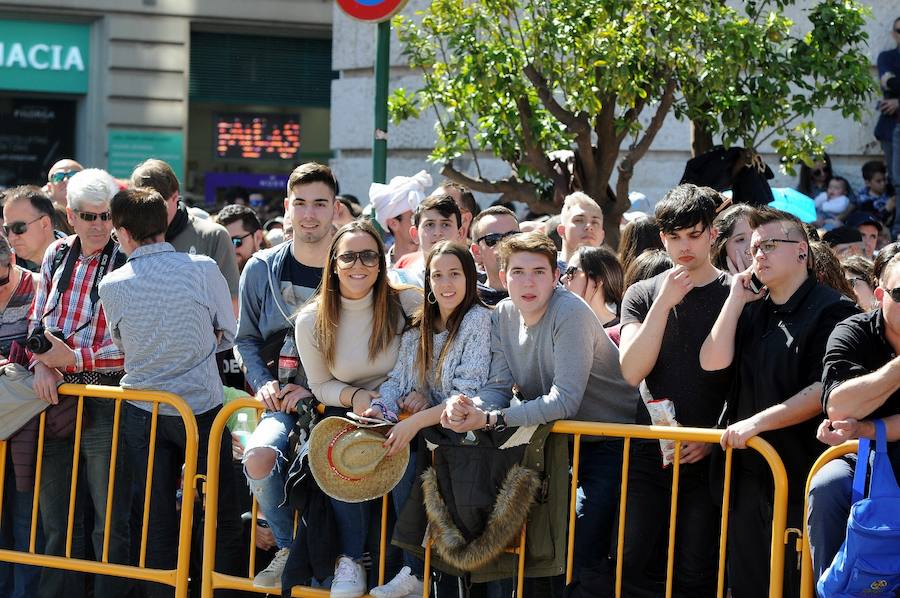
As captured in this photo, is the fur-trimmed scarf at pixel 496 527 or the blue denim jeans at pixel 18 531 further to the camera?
the blue denim jeans at pixel 18 531

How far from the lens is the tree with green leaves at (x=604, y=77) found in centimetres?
825

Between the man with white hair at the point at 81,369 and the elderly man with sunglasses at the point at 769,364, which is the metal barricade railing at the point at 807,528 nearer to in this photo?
the elderly man with sunglasses at the point at 769,364

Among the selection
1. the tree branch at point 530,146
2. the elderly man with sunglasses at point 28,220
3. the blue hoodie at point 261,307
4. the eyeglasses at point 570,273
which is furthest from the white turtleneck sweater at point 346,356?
the tree branch at point 530,146

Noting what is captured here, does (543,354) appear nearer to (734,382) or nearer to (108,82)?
(734,382)

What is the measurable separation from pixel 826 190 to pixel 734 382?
7.14 m

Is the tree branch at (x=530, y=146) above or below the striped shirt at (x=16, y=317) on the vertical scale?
above

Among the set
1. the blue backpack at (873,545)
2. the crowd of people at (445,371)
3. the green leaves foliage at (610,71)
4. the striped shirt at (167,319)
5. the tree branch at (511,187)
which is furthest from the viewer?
the tree branch at (511,187)

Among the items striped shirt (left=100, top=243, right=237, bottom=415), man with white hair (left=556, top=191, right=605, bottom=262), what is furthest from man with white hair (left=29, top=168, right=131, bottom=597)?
man with white hair (left=556, top=191, right=605, bottom=262)

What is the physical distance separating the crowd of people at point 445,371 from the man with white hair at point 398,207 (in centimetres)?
69

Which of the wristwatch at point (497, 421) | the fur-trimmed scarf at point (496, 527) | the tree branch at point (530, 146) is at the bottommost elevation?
the fur-trimmed scarf at point (496, 527)

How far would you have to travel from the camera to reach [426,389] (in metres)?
5.68

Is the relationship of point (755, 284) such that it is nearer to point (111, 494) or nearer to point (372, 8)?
point (372, 8)

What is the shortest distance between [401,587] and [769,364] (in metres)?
1.85

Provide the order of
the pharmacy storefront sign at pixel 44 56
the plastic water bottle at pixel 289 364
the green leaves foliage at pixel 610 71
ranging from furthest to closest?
the pharmacy storefront sign at pixel 44 56 → the green leaves foliage at pixel 610 71 → the plastic water bottle at pixel 289 364
